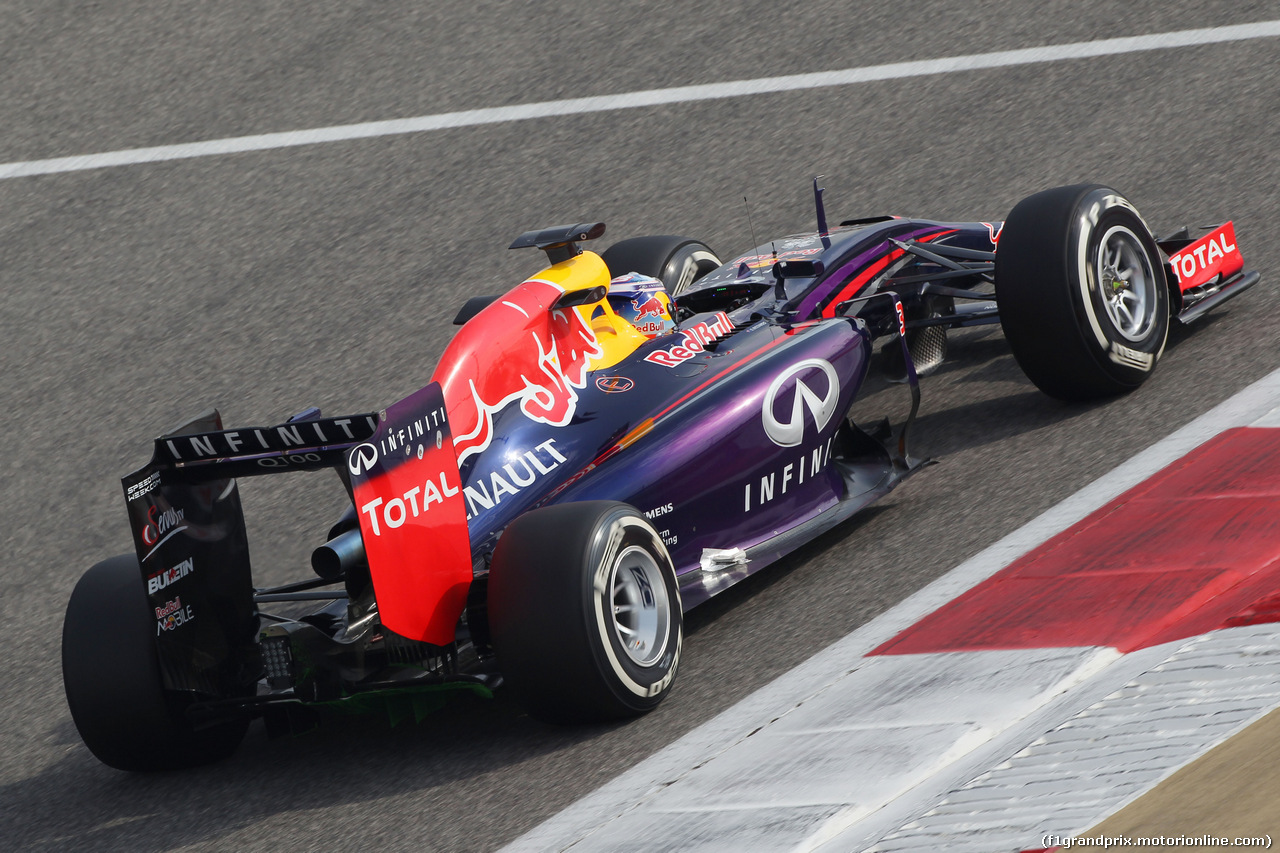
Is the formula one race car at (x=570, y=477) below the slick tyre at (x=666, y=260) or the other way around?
below

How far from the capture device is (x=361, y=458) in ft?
15.1

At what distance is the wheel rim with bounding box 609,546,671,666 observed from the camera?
4.88 metres

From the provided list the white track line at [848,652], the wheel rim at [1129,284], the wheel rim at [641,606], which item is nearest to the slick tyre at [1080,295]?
the wheel rim at [1129,284]

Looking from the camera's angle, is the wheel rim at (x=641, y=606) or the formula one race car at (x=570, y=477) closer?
the formula one race car at (x=570, y=477)

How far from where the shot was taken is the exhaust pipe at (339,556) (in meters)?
4.75

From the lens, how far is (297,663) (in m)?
4.83

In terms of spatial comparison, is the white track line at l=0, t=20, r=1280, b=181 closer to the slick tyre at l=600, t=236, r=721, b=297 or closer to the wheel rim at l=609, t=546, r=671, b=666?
the slick tyre at l=600, t=236, r=721, b=297

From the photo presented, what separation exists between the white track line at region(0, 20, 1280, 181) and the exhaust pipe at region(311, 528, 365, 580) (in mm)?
7302

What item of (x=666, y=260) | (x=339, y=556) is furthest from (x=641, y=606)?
(x=666, y=260)

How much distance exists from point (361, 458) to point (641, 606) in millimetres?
1045

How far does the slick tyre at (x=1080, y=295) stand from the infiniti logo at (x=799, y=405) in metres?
0.90

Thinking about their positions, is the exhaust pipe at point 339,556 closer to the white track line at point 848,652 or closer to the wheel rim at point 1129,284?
the white track line at point 848,652

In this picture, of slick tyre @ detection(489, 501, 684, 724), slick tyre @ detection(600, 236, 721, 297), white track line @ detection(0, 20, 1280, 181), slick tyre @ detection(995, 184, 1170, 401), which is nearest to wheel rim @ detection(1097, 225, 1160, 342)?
slick tyre @ detection(995, 184, 1170, 401)

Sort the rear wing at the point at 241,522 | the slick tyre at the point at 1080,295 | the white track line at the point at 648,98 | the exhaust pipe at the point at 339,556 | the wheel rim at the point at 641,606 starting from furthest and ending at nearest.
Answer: the white track line at the point at 648,98 < the slick tyre at the point at 1080,295 < the wheel rim at the point at 641,606 < the exhaust pipe at the point at 339,556 < the rear wing at the point at 241,522
